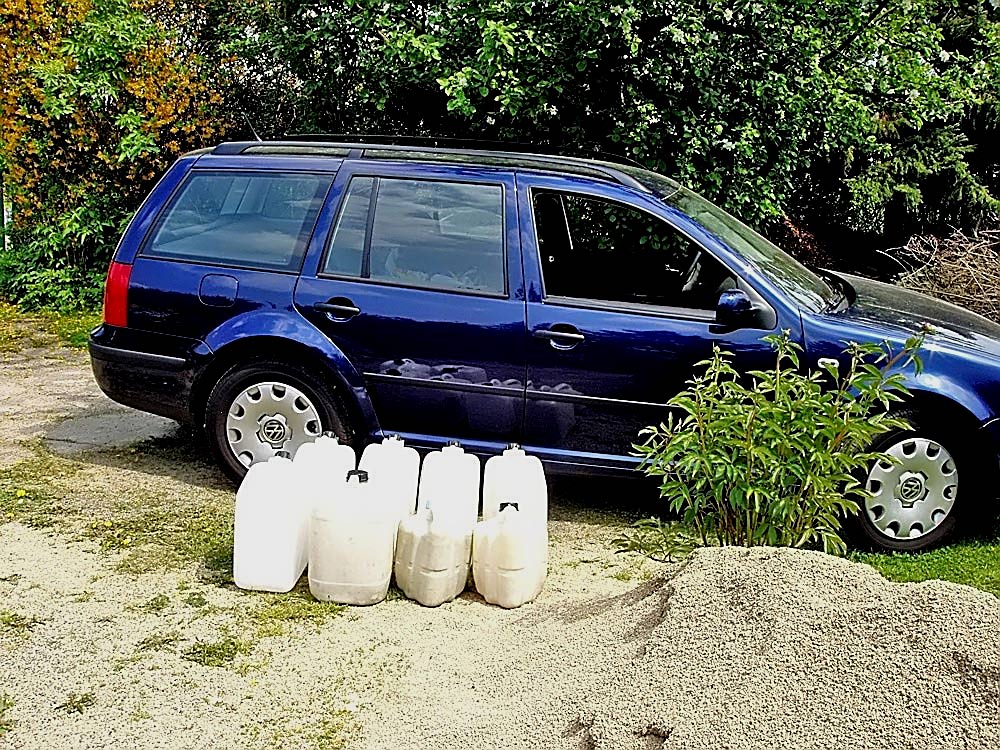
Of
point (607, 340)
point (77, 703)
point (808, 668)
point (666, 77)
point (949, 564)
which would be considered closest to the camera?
point (808, 668)

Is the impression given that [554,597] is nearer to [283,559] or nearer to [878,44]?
[283,559]

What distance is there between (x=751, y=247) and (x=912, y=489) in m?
1.49

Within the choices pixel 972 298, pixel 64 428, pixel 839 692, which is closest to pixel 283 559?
pixel 839 692

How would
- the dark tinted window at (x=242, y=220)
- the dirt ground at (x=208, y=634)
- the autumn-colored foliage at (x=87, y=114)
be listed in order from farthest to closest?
1. the autumn-colored foliage at (x=87, y=114)
2. the dark tinted window at (x=242, y=220)
3. the dirt ground at (x=208, y=634)

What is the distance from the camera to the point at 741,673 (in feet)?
11.7

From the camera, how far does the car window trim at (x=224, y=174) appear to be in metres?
5.89

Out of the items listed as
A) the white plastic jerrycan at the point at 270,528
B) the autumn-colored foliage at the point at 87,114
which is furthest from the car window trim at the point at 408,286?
the autumn-colored foliage at the point at 87,114

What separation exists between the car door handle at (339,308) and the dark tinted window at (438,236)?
0.20 meters

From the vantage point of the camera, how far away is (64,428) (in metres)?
7.27

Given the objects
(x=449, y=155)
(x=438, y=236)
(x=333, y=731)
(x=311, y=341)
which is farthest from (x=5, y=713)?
(x=449, y=155)

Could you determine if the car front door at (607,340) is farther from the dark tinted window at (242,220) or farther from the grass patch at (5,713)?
the grass patch at (5,713)

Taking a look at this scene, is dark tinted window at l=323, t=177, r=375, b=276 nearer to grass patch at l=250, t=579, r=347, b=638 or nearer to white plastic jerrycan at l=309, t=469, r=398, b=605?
white plastic jerrycan at l=309, t=469, r=398, b=605

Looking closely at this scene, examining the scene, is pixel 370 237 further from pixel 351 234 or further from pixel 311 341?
pixel 311 341

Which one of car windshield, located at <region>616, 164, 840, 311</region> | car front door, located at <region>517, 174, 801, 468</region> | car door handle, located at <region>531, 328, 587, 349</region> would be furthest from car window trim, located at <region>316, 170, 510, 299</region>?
car windshield, located at <region>616, 164, 840, 311</region>
